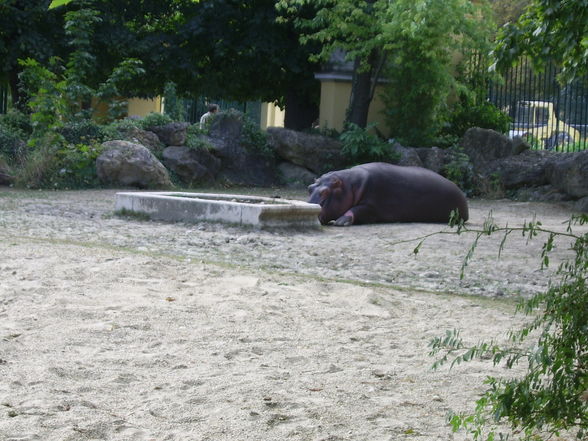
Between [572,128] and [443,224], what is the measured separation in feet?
33.2

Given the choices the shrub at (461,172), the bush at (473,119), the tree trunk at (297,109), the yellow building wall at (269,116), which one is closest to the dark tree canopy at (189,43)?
the tree trunk at (297,109)

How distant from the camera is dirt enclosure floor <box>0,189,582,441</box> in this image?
3334 mm

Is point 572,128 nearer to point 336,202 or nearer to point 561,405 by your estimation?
point 336,202

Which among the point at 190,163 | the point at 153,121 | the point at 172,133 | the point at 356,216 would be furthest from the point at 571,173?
the point at 153,121

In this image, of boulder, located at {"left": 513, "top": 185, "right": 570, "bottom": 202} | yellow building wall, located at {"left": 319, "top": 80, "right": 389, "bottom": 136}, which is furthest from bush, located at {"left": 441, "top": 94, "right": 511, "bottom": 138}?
boulder, located at {"left": 513, "top": 185, "right": 570, "bottom": 202}

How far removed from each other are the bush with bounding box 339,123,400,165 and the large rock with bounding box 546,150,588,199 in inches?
104

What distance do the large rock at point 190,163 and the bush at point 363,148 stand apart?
2372 millimetres

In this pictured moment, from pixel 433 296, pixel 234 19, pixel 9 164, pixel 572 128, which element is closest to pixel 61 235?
pixel 433 296

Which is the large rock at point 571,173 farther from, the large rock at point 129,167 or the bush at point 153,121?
the bush at point 153,121

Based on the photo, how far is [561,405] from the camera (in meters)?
2.55

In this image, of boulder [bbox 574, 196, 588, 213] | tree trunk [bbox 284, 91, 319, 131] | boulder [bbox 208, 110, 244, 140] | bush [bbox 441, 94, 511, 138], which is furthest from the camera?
tree trunk [bbox 284, 91, 319, 131]

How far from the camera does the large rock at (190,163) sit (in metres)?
15.0

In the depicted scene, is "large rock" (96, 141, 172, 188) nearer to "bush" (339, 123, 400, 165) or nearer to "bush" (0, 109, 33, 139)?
"bush" (0, 109, 33, 139)

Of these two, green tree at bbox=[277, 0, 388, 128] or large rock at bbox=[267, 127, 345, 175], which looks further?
large rock at bbox=[267, 127, 345, 175]
